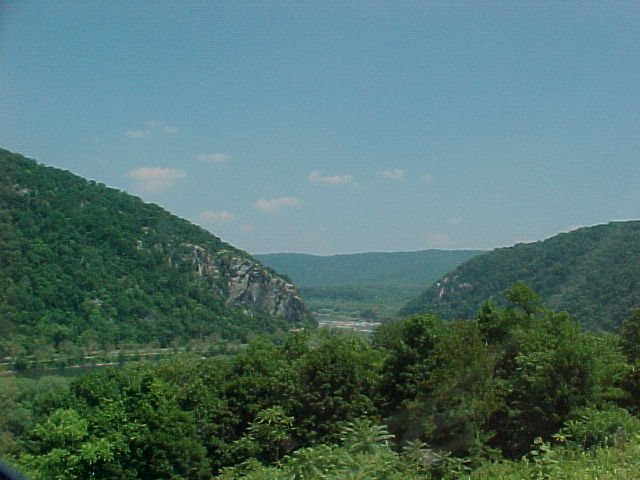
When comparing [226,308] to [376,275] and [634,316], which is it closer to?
[634,316]

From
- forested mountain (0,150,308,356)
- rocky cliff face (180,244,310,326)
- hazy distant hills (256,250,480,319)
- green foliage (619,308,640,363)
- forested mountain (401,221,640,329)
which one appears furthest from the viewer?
hazy distant hills (256,250,480,319)

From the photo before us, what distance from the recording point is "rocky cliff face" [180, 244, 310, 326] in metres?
31.4

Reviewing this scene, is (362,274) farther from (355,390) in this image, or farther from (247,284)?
(355,390)

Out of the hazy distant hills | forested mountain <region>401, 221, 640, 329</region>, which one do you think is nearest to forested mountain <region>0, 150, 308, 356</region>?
forested mountain <region>401, 221, 640, 329</region>

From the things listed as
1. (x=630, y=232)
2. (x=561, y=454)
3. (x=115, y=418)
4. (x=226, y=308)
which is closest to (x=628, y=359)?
(x=561, y=454)

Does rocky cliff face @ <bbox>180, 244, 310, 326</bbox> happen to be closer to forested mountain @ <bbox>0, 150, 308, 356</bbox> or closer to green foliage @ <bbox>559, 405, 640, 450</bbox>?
forested mountain @ <bbox>0, 150, 308, 356</bbox>

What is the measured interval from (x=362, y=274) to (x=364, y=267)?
1.02 meters

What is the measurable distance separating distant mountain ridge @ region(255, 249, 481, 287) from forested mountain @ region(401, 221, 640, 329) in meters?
29.9

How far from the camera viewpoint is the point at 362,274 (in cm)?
7556

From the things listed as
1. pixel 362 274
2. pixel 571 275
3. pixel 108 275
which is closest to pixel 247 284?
pixel 108 275

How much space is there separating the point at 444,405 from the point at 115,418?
4229mm

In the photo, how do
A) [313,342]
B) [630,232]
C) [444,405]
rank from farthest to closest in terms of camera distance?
1. [630,232]
2. [313,342]
3. [444,405]

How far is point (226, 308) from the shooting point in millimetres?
30125

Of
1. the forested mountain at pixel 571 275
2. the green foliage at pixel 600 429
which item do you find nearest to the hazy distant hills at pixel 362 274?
the forested mountain at pixel 571 275
